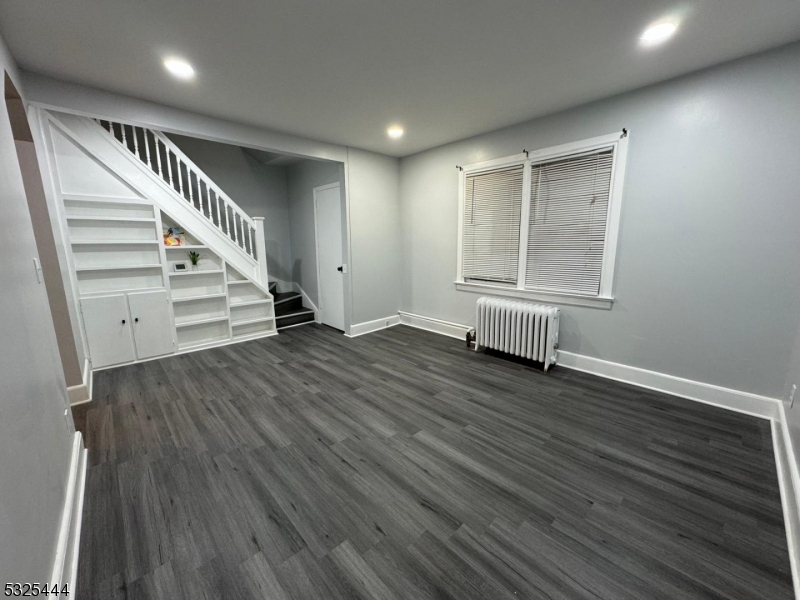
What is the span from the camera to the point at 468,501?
1.75 meters

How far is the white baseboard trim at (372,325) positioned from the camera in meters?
4.71

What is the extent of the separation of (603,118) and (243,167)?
5.26 meters

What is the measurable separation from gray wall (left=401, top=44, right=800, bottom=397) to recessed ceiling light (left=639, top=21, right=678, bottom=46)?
0.75m

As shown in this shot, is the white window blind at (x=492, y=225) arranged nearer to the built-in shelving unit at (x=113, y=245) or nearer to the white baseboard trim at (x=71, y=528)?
the built-in shelving unit at (x=113, y=245)

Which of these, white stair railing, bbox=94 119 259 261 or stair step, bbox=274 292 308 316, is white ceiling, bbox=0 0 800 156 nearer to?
white stair railing, bbox=94 119 259 261

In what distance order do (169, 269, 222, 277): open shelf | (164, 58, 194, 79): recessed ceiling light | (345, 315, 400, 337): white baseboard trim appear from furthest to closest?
(345, 315, 400, 337): white baseboard trim < (169, 269, 222, 277): open shelf < (164, 58, 194, 79): recessed ceiling light

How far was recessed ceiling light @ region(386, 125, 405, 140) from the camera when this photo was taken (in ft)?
11.8

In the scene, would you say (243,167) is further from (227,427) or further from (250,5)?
(227,427)

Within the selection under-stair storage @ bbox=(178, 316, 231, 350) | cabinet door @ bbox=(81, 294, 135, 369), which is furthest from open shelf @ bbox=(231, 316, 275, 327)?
cabinet door @ bbox=(81, 294, 135, 369)

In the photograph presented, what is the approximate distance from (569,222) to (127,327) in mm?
4841

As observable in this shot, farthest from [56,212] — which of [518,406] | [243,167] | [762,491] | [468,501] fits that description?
[762,491]

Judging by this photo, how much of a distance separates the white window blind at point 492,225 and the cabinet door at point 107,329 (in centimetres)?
399

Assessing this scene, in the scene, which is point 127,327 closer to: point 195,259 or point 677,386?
point 195,259

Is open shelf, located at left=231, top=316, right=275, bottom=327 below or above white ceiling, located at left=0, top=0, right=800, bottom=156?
below
